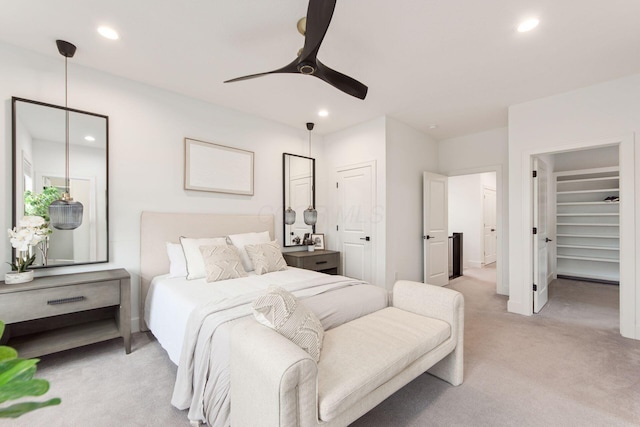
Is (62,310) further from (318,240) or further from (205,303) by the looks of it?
(318,240)

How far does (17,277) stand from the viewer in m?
2.20

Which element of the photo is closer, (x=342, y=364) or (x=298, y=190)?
(x=342, y=364)

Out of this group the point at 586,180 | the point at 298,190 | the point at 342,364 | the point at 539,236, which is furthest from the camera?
the point at 586,180

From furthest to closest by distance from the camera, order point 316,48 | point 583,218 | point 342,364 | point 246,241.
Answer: point 583,218
point 246,241
point 316,48
point 342,364

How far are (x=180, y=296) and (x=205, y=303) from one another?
0.40m

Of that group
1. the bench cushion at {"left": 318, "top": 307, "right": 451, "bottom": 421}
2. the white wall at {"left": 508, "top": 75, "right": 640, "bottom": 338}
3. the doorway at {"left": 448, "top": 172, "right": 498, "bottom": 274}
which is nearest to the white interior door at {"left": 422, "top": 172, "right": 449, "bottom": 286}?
the white wall at {"left": 508, "top": 75, "right": 640, "bottom": 338}

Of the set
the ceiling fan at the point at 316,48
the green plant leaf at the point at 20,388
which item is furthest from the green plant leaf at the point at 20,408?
the ceiling fan at the point at 316,48

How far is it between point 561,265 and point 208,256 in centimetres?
647

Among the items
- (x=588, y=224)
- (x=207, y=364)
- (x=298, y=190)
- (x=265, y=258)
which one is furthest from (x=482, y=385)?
(x=588, y=224)

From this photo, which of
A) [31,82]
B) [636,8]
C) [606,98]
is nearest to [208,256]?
[31,82]

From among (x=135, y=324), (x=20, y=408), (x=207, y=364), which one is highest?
(x=20, y=408)

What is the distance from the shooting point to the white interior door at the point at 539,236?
11.4ft

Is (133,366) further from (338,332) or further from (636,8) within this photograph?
(636,8)

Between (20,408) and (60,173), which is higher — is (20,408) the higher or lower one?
the lower one
